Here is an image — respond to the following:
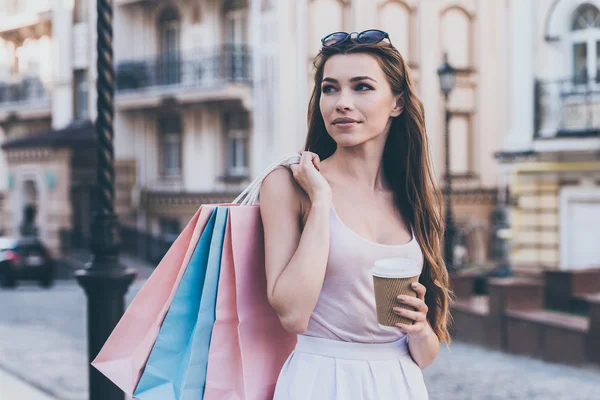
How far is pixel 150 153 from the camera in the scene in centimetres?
Answer: 2544

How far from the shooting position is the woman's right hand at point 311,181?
7.66ft

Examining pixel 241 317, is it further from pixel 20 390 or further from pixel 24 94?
pixel 24 94

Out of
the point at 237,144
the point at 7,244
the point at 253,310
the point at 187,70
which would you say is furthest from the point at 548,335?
the point at 187,70

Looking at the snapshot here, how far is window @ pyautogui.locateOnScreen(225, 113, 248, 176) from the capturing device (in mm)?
23031

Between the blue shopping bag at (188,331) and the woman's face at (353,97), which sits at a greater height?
the woman's face at (353,97)

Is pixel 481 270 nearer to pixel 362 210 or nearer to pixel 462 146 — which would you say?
pixel 462 146

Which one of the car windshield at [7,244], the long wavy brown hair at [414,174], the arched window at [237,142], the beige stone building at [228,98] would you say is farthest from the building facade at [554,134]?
the long wavy brown hair at [414,174]

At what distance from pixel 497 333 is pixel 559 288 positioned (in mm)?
1382

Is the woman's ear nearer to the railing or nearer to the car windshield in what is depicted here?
the car windshield

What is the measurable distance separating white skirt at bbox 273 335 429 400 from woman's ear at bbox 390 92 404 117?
682 mm

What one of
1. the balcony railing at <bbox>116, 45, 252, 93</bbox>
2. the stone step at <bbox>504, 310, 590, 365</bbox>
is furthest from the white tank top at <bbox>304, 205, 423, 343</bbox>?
the balcony railing at <bbox>116, 45, 252, 93</bbox>

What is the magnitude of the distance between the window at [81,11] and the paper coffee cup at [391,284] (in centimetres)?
2711

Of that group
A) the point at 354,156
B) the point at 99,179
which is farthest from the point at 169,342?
the point at 99,179

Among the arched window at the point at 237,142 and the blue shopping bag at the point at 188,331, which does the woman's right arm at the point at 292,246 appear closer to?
the blue shopping bag at the point at 188,331
